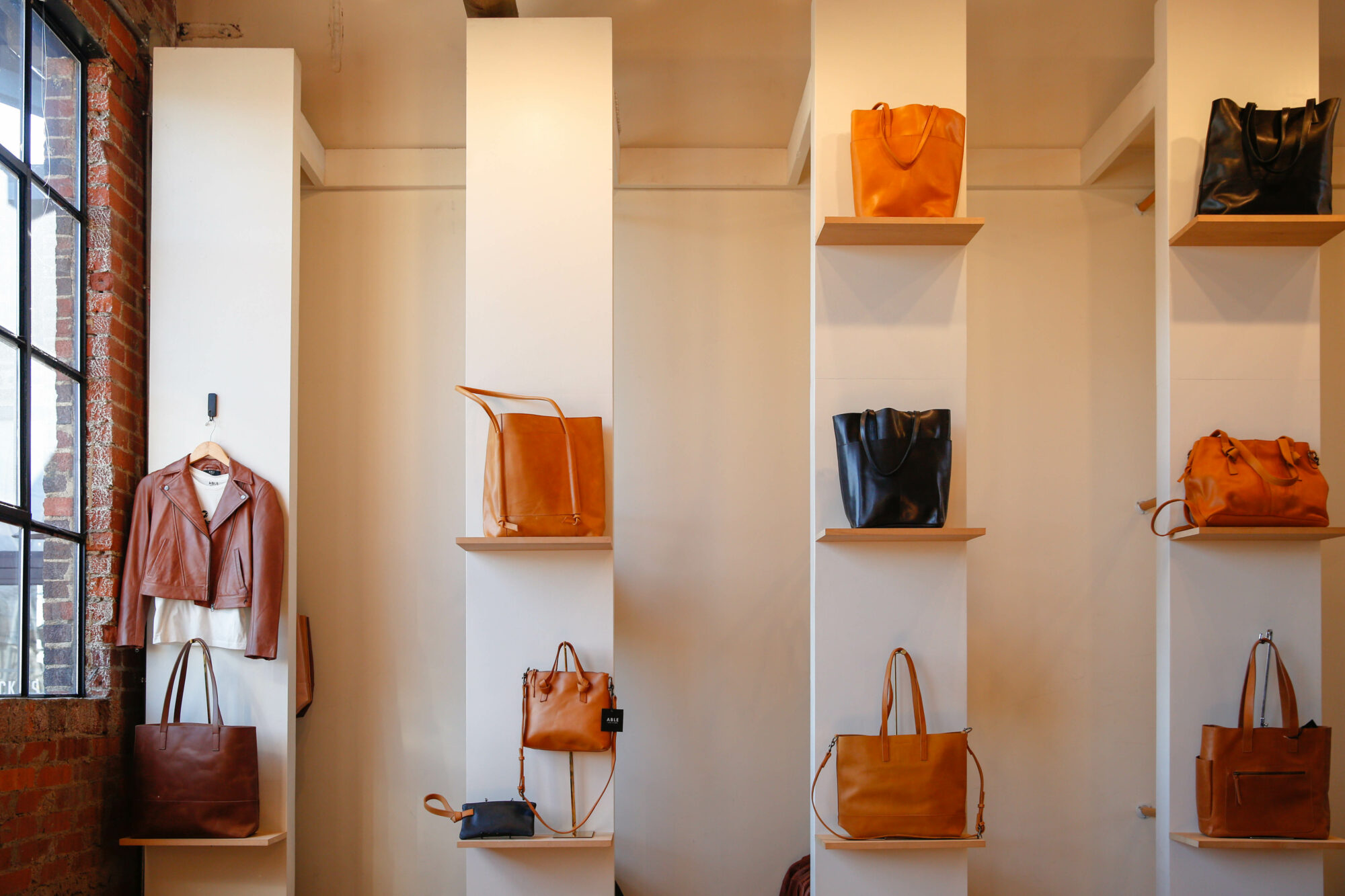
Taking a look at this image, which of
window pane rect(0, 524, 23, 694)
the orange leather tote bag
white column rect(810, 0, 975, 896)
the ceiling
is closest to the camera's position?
window pane rect(0, 524, 23, 694)

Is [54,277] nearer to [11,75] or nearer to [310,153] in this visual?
[11,75]

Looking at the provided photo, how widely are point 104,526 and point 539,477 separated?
1447 millimetres

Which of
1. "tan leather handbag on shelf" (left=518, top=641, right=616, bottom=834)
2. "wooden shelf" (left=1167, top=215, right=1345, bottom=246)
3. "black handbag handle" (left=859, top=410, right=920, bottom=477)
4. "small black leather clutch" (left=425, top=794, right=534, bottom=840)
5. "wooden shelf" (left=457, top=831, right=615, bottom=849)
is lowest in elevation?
"wooden shelf" (left=457, top=831, right=615, bottom=849)

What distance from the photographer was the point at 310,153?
14.4ft

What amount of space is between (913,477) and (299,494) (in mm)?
2511

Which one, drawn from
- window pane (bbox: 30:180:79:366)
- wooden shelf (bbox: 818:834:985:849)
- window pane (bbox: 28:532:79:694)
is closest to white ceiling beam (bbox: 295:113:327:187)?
window pane (bbox: 30:180:79:366)

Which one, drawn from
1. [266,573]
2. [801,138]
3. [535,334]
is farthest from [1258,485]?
[266,573]

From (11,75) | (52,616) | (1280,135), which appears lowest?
(52,616)

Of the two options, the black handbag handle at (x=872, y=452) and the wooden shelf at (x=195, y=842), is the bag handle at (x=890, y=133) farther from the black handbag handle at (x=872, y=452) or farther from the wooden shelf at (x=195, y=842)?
the wooden shelf at (x=195, y=842)

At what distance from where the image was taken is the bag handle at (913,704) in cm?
346

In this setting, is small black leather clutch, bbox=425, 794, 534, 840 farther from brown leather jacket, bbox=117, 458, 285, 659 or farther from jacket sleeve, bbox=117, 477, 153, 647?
jacket sleeve, bbox=117, 477, 153, 647

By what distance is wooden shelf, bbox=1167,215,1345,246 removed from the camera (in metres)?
3.54

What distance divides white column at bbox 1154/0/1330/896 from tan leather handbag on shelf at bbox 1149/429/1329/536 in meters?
0.14

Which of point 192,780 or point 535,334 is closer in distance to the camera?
point 192,780
